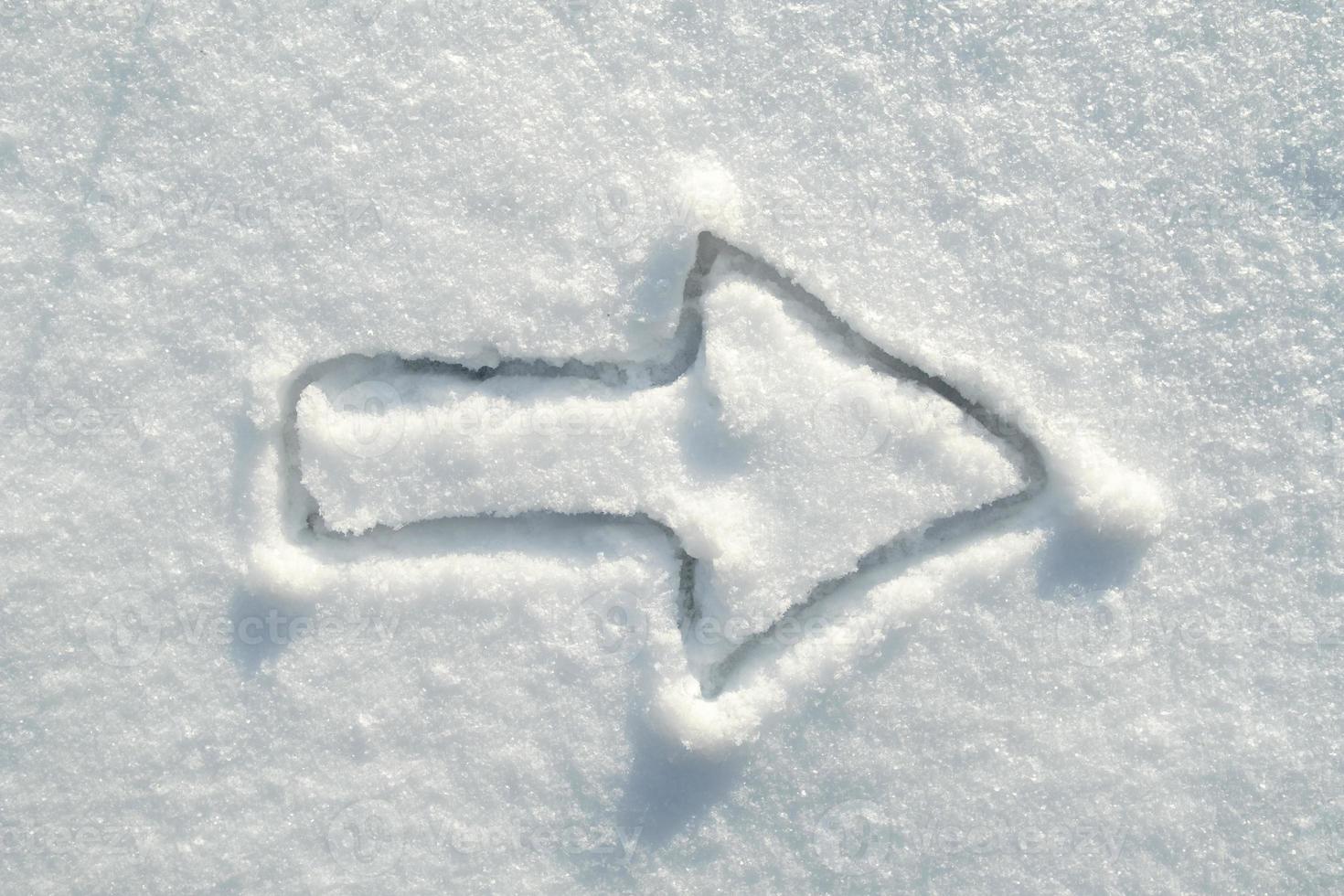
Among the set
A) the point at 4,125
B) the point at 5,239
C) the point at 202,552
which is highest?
the point at 4,125

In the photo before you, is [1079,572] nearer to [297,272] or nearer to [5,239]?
[297,272]

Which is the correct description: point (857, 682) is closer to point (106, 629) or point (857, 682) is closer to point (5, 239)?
point (106, 629)

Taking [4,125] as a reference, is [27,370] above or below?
below

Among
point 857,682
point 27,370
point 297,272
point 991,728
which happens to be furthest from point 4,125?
point 991,728

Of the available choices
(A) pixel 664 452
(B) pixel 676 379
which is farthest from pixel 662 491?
(B) pixel 676 379

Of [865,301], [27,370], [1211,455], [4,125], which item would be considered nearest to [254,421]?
[27,370]
